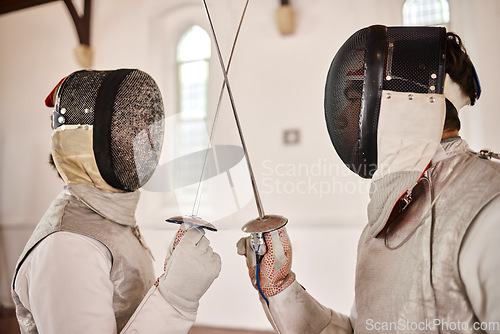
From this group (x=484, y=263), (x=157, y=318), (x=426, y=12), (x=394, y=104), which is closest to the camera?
(x=484, y=263)

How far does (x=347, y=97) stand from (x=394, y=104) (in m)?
0.11

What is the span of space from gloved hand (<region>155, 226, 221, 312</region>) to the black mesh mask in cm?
38

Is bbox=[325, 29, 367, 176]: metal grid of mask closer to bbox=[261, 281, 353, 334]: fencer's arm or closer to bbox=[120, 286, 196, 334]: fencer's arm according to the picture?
bbox=[261, 281, 353, 334]: fencer's arm

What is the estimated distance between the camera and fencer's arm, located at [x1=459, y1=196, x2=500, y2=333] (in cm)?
58

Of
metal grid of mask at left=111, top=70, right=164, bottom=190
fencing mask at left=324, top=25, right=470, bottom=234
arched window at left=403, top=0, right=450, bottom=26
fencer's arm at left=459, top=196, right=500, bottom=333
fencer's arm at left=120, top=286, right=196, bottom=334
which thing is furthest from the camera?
arched window at left=403, top=0, right=450, bottom=26

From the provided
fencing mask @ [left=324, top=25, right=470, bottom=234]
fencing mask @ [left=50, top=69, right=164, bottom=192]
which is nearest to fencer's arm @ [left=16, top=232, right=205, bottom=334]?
fencing mask @ [left=50, top=69, right=164, bottom=192]

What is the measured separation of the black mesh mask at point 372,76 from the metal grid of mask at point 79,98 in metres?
0.56

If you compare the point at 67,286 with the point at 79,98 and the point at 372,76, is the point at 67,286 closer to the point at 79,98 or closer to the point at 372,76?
the point at 79,98

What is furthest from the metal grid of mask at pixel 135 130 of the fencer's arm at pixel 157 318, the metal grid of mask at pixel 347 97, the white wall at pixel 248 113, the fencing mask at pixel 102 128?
the metal grid of mask at pixel 347 97

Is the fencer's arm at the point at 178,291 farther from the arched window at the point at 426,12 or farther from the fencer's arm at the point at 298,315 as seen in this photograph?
the arched window at the point at 426,12

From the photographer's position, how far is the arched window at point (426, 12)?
1.06 metres

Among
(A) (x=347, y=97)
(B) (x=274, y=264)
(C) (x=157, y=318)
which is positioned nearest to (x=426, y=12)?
(A) (x=347, y=97)

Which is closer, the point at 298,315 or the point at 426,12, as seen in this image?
the point at 298,315

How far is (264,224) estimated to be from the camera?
848 mm
